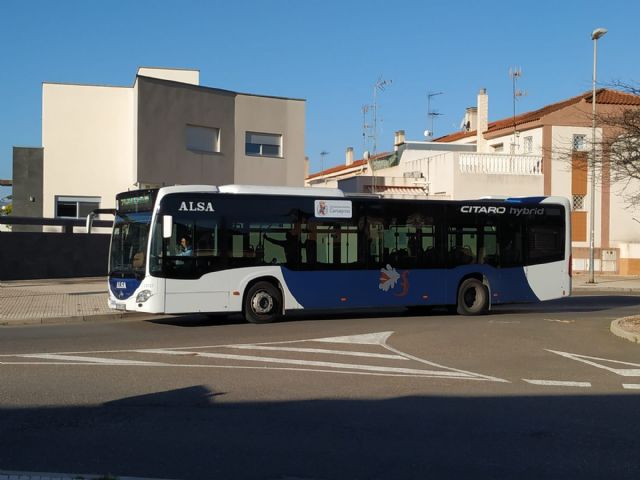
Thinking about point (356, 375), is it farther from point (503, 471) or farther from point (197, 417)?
point (503, 471)

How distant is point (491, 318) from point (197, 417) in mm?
12562

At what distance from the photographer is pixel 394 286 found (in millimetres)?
18562

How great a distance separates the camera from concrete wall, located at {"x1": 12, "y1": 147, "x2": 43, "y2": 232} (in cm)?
3139

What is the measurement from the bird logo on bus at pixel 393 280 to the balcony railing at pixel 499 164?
64.5ft

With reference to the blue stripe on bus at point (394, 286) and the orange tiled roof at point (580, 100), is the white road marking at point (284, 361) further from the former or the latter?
the orange tiled roof at point (580, 100)

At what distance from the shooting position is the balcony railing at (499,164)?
3768 cm

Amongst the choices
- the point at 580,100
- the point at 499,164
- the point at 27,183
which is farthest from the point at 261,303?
the point at 580,100

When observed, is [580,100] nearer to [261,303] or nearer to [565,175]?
[565,175]

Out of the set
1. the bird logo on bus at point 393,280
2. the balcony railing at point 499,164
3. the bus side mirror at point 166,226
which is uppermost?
the balcony railing at point 499,164

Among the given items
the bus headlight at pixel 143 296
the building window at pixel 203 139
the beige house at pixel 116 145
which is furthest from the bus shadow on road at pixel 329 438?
the building window at pixel 203 139

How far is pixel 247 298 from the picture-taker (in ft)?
56.3

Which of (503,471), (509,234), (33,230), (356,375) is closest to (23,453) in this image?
(503,471)

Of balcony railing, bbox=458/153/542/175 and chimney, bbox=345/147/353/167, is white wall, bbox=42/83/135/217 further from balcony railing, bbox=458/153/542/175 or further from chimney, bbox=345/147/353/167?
chimney, bbox=345/147/353/167

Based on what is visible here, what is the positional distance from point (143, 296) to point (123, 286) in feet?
2.24
